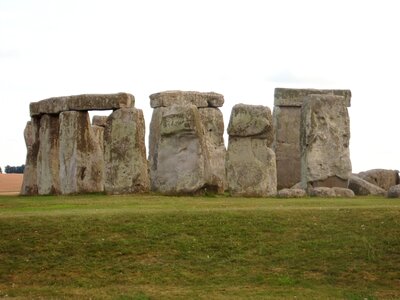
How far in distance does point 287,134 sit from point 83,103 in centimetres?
807

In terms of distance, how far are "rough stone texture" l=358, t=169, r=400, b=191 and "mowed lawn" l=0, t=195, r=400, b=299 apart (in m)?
13.5

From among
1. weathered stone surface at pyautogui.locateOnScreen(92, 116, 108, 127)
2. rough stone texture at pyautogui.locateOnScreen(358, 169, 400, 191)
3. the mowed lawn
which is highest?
weathered stone surface at pyautogui.locateOnScreen(92, 116, 108, 127)

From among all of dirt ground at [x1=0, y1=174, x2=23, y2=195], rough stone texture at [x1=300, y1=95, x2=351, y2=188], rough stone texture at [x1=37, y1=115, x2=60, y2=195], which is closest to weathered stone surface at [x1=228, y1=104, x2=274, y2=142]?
rough stone texture at [x1=300, y1=95, x2=351, y2=188]

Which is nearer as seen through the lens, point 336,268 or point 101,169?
point 336,268

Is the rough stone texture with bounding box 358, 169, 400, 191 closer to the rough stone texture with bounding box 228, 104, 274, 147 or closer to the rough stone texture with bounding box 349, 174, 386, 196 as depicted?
the rough stone texture with bounding box 349, 174, 386, 196

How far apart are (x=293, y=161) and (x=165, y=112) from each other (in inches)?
332

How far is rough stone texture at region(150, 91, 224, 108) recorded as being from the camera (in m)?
37.0

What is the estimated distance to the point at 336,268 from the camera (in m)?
20.2

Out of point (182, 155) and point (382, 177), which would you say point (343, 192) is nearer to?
point (182, 155)

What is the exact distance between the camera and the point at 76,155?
3466 centimetres

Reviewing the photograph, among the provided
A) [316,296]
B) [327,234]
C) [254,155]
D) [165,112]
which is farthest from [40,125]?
[316,296]

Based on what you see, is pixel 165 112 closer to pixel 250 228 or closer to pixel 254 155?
pixel 254 155

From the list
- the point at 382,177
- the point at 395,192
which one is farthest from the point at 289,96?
the point at 395,192

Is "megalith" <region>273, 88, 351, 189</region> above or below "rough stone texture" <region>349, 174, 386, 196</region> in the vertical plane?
above
